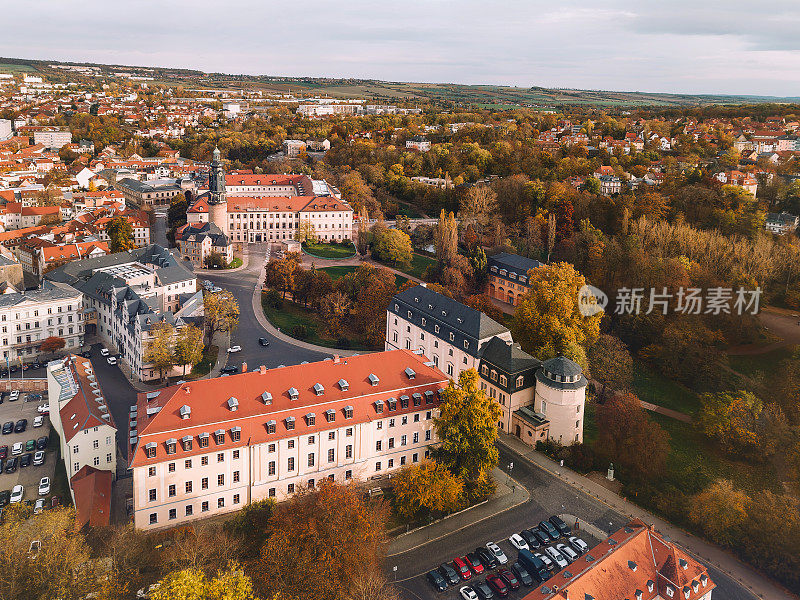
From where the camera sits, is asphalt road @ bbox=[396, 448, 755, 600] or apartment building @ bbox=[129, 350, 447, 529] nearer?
asphalt road @ bbox=[396, 448, 755, 600]

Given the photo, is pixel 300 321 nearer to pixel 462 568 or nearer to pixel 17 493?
pixel 17 493

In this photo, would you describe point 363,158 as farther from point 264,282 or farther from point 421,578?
point 421,578

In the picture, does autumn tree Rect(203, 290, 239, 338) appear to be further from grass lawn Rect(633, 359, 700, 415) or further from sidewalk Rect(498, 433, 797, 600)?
grass lawn Rect(633, 359, 700, 415)

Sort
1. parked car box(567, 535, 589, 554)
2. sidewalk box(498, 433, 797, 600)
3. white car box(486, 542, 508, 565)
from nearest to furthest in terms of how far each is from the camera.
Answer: sidewalk box(498, 433, 797, 600), white car box(486, 542, 508, 565), parked car box(567, 535, 589, 554)

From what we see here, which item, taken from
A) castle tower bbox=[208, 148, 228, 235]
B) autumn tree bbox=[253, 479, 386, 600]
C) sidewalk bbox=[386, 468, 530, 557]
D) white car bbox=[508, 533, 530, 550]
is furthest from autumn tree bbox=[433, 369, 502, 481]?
castle tower bbox=[208, 148, 228, 235]

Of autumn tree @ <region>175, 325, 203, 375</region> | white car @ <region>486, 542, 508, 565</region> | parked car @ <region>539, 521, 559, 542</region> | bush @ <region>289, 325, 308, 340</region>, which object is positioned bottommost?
white car @ <region>486, 542, 508, 565</region>

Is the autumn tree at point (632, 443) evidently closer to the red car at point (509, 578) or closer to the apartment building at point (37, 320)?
the red car at point (509, 578)

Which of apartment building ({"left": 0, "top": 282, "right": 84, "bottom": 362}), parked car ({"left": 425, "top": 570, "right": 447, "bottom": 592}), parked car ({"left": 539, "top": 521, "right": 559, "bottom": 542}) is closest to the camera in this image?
parked car ({"left": 425, "top": 570, "right": 447, "bottom": 592})
